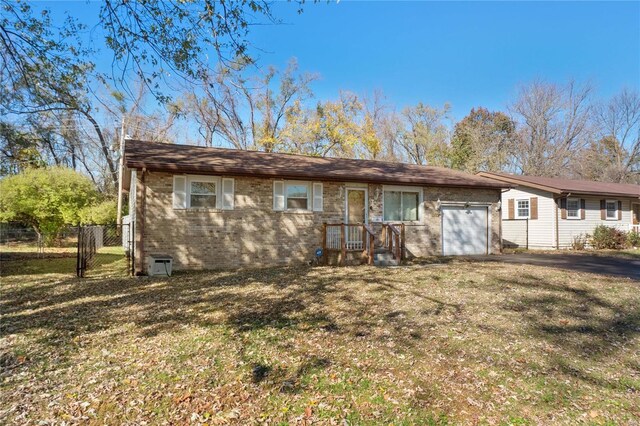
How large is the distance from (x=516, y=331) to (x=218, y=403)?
394 cm

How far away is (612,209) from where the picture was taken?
1953 centimetres

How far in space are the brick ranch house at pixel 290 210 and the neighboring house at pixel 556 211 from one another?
173 inches

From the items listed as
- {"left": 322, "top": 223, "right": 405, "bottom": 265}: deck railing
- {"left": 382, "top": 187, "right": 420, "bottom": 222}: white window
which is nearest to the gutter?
{"left": 382, "top": 187, "right": 420, "bottom": 222}: white window

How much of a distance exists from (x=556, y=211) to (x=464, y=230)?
240 inches

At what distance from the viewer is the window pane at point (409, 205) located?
1362cm

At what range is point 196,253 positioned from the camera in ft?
35.1

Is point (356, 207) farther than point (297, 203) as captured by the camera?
Yes

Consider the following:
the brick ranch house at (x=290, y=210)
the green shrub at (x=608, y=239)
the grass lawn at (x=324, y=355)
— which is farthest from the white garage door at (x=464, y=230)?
the green shrub at (x=608, y=239)

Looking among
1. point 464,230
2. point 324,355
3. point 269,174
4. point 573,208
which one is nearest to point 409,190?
point 464,230

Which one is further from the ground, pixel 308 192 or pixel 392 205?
pixel 308 192

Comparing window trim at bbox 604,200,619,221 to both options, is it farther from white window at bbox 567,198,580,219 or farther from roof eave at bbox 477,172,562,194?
roof eave at bbox 477,172,562,194

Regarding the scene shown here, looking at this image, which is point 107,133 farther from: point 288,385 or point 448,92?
point 288,385

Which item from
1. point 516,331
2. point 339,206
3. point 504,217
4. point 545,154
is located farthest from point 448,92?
point 516,331

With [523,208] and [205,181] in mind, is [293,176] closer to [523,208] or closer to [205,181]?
[205,181]
